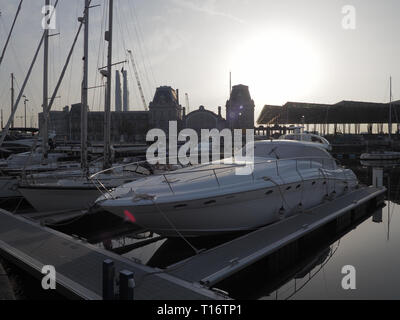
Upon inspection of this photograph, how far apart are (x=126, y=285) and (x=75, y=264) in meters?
2.87

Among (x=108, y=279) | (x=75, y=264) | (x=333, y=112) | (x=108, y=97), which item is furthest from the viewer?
(x=333, y=112)

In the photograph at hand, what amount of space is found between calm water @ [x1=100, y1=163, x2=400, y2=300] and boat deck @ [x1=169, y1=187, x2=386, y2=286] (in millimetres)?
526

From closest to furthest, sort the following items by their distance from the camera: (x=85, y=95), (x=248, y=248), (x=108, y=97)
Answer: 1. (x=248, y=248)
2. (x=108, y=97)
3. (x=85, y=95)

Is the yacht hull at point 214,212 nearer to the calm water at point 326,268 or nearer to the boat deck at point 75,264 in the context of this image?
the calm water at point 326,268

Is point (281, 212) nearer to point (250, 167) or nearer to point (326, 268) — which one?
point (250, 167)

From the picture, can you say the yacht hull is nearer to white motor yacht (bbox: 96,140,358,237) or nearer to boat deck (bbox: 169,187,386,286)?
white motor yacht (bbox: 96,140,358,237)

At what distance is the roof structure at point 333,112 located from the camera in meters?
66.0

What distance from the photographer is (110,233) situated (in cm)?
1250

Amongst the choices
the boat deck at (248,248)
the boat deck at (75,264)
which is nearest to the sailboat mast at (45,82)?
the boat deck at (75,264)

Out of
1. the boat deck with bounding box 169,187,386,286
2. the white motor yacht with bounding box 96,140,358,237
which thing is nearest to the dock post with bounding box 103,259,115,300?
the boat deck with bounding box 169,187,386,286

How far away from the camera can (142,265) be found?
7.15 metres

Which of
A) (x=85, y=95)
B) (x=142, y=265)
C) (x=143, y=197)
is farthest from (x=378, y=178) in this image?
(x=142, y=265)

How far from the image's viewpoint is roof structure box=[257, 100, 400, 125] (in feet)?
217

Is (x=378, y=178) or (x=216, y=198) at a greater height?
(x=216, y=198)
